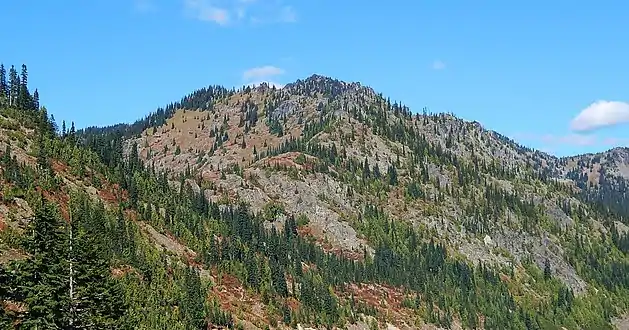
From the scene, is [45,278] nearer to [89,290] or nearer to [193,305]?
[89,290]

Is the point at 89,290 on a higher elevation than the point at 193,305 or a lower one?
higher

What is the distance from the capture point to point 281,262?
197750 millimetres

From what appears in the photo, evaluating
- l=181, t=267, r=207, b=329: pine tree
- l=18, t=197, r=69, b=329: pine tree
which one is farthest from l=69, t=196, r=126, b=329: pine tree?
l=181, t=267, r=207, b=329: pine tree

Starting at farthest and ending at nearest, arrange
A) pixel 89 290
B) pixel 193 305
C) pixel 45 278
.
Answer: pixel 193 305 → pixel 89 290 → pixel 45 278

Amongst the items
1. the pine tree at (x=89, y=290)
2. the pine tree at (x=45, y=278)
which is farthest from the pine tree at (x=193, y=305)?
the pine tree at (x=45, y=278)

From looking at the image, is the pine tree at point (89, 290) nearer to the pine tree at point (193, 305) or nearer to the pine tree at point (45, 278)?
the pine tree at point (45, 278)

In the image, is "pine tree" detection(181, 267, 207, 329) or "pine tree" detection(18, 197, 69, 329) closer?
"pine tree" detection(18, 197, 69, 329)

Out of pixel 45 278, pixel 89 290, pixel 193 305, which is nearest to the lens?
pixel 45 278

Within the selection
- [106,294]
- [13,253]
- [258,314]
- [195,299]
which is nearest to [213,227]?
[258,314]

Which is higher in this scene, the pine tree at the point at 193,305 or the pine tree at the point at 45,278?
the pine tree at the point at 45,278

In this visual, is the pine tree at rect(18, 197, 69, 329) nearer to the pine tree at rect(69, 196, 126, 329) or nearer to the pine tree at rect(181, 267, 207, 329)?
the pine tree at rect(69, 196, 126, 329)

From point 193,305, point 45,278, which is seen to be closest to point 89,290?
point 45,278

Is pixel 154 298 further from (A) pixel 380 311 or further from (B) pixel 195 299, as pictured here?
(A) pixel 380 311

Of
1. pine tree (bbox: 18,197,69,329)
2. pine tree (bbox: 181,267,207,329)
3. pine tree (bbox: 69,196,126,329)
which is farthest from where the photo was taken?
pine tree (bbox: 181,267,207,329)
